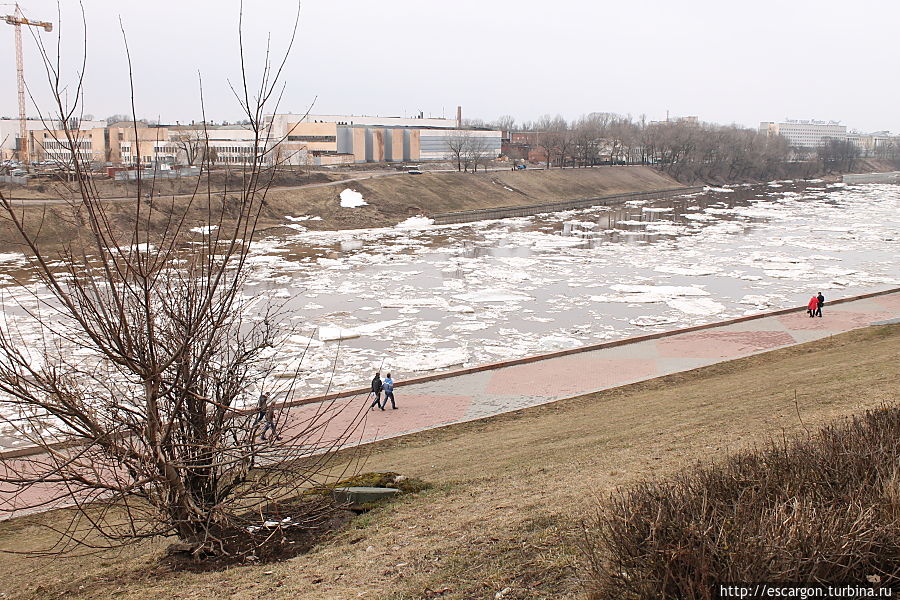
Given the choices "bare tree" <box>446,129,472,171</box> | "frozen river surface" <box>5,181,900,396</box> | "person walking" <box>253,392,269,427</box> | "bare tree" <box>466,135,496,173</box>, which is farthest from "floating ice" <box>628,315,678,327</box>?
"bare tree" <box>446,129,472,171</box>

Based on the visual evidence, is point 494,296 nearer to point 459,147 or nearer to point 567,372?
point 567,372

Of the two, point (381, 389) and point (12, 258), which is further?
point (12, 258)

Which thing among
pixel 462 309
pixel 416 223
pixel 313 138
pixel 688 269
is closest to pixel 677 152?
pixel 313 138

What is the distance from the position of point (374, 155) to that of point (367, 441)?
3379 inches

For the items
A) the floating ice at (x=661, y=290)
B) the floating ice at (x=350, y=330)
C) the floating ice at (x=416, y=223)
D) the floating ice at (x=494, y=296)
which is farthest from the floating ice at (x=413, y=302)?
the floating ice at (x=416, y=223)

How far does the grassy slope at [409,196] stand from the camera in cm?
4562

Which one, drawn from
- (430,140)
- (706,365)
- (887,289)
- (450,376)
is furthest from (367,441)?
(430,140)

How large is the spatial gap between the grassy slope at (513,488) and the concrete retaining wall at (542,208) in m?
45.6

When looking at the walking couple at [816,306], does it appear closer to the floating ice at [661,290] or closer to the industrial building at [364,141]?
the floating ice at [661,290]

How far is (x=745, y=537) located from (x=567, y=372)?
13774mm

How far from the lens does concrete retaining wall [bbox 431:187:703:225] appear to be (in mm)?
61844

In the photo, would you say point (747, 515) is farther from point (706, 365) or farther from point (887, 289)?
point (887, 289)

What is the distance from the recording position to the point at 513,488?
29.3 ft

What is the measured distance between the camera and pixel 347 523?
8.31 m
